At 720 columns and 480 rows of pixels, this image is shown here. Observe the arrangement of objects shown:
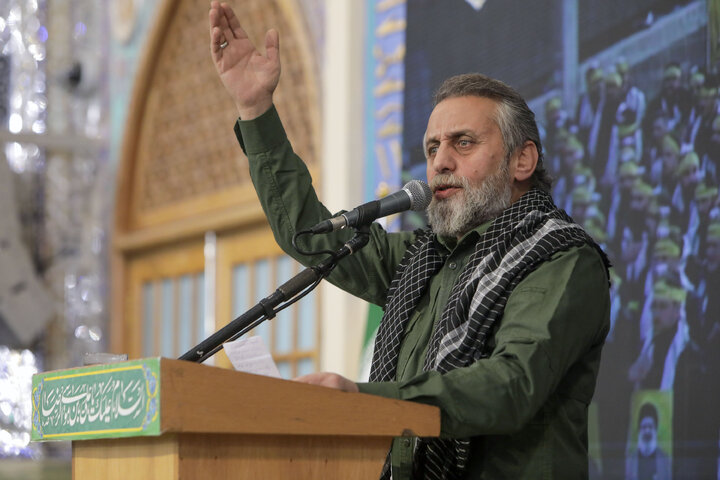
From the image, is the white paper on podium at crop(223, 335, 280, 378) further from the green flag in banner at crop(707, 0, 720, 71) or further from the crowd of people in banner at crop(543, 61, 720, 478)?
the green flag in banner at crop(707, 0, 720, 71)

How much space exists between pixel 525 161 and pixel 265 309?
72cm

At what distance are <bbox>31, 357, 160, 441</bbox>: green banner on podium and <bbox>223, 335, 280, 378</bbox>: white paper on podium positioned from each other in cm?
18

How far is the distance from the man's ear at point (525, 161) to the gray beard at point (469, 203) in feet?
0.12

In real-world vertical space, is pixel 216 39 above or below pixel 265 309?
above

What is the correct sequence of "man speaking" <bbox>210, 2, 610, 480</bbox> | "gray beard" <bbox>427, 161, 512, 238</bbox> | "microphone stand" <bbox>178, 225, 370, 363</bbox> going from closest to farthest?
"man speaking" <bbox>210, 2, 610, 480</bbox> < "microphone stand" <bbox>178, 225, 370, 363</bbox> < "gray beard" <bbox>427, 161, 512, 238</bbox>

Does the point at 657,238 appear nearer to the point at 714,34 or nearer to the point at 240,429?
the point at 714,34

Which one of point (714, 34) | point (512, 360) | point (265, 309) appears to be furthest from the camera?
point (714, 34)

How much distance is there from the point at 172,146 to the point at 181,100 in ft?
0.91

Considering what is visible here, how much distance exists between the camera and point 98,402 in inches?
59.6

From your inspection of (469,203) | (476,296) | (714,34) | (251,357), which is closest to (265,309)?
(251,357)

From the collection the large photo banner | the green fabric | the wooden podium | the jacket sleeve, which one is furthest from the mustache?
the large photo banner

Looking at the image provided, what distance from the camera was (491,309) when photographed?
1889 mm

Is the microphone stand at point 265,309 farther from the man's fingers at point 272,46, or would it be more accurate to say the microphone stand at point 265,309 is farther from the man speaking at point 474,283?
the man's fingers at point 272,46

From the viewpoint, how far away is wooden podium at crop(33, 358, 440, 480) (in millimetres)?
1403
